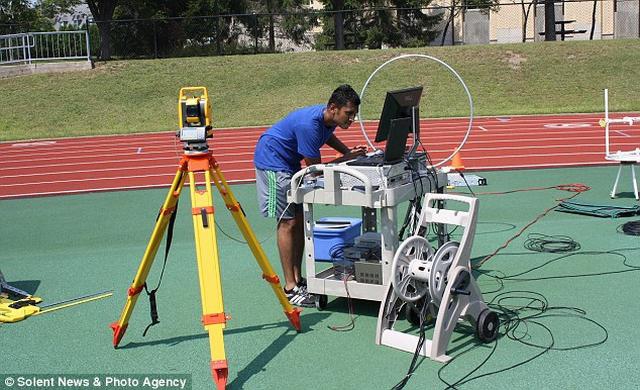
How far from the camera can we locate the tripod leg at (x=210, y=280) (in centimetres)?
427

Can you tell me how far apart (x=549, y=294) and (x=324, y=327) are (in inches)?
72.3

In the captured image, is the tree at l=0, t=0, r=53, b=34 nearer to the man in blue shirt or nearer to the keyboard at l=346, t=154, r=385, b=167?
the man in blue shirt

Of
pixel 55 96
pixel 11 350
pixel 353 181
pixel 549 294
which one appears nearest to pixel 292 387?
pixel 353 181

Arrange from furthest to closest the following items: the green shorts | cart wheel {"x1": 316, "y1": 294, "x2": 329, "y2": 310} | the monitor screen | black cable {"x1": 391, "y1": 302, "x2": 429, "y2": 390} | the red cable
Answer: the red cable → the green shorts → cart wheel {"x1": 316, "y1": 294, "x2": 329, "y2": 310} → the monitor screen → black cable {"x1": 391, "y1": 302, "x2": 429, "y2": 390}

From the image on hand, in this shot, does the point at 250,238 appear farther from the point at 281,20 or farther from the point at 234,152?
the point at 281,20

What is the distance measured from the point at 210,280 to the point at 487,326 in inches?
72.6

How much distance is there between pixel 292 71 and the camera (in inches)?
1073

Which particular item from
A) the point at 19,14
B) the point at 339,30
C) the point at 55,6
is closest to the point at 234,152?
the point at 339,30

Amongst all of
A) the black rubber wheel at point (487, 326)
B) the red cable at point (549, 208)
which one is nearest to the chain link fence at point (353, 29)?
the red cable at point (549, 208)

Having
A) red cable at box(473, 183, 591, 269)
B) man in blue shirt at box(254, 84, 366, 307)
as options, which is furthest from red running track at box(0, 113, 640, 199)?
man in blue shirt at box(254, 84, 366, 307)

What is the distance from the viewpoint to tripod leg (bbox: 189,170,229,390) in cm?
427

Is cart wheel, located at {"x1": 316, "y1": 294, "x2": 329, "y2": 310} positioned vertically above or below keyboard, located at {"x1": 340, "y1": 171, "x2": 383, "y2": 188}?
below

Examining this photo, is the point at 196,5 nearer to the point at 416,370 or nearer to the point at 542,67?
the point at 542,67

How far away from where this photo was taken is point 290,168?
6016mm
